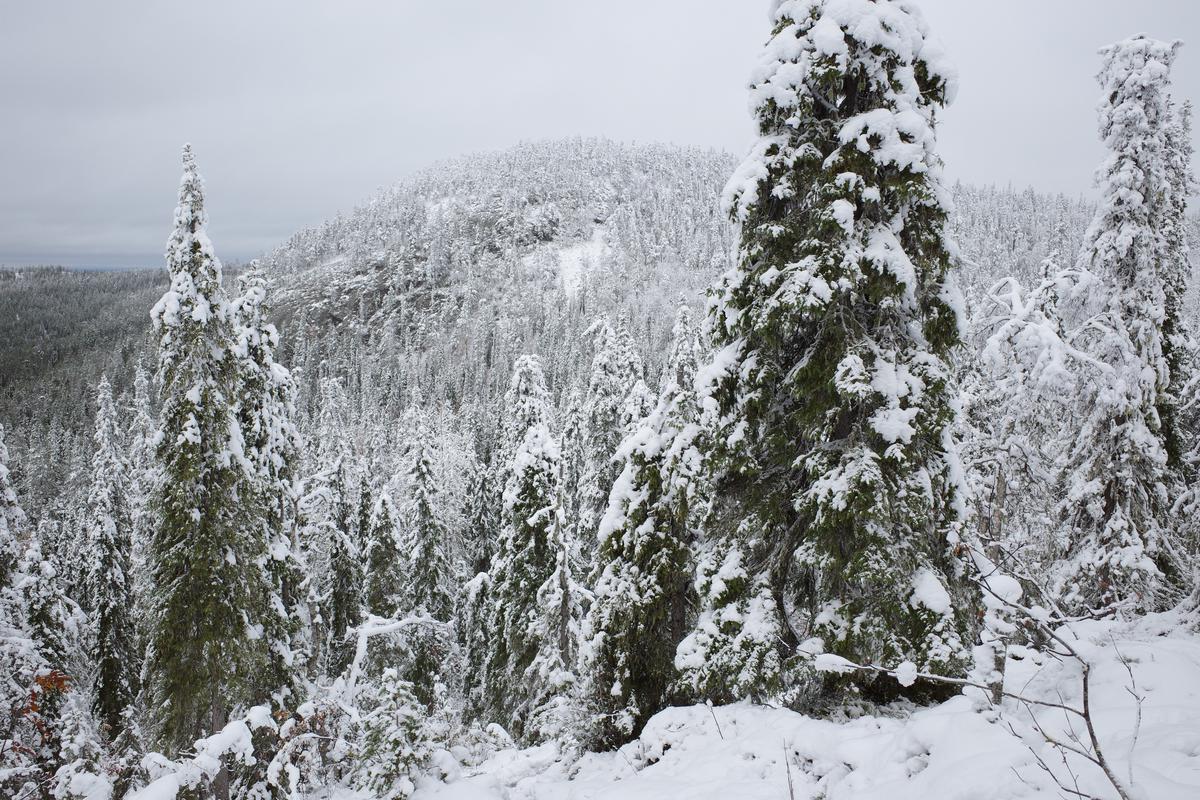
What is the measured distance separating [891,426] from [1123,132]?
10070 millimetres

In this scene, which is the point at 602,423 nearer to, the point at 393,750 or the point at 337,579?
the point at 337,579

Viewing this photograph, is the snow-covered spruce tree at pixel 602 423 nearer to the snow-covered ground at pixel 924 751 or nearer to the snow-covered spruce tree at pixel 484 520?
the snow-covered spruce tree at pixel 484 520

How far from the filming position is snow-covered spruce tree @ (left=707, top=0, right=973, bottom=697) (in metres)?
7.27

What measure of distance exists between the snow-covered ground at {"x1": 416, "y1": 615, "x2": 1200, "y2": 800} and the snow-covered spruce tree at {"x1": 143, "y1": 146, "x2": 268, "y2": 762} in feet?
24.0

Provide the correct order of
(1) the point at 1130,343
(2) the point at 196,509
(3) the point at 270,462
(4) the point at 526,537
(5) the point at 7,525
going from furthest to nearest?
(4) the point at 526,537 → (5) the point at 7,525 → (3) the point at 270,462 → (2) the point at 196,509 → (1) the point at 1130,343

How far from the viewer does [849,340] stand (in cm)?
773

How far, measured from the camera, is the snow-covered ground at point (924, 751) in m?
4.00

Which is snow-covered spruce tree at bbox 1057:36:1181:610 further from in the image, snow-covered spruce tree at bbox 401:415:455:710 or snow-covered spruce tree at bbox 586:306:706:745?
snow-covered spruce tree at bbox 401:415:455:710

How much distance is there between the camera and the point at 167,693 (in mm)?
12773

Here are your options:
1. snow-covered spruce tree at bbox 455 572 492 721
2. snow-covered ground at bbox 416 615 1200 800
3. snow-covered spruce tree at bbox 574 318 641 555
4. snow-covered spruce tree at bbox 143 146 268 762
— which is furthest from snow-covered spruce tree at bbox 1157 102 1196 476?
snow-covered spruce tree at bbox 455 572 492 721

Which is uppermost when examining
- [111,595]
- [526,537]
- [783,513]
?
[783,513]

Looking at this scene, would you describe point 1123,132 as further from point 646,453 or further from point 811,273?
point 646,453

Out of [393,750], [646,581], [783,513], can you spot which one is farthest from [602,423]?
[393,750]

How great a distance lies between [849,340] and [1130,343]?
26.0 ft
